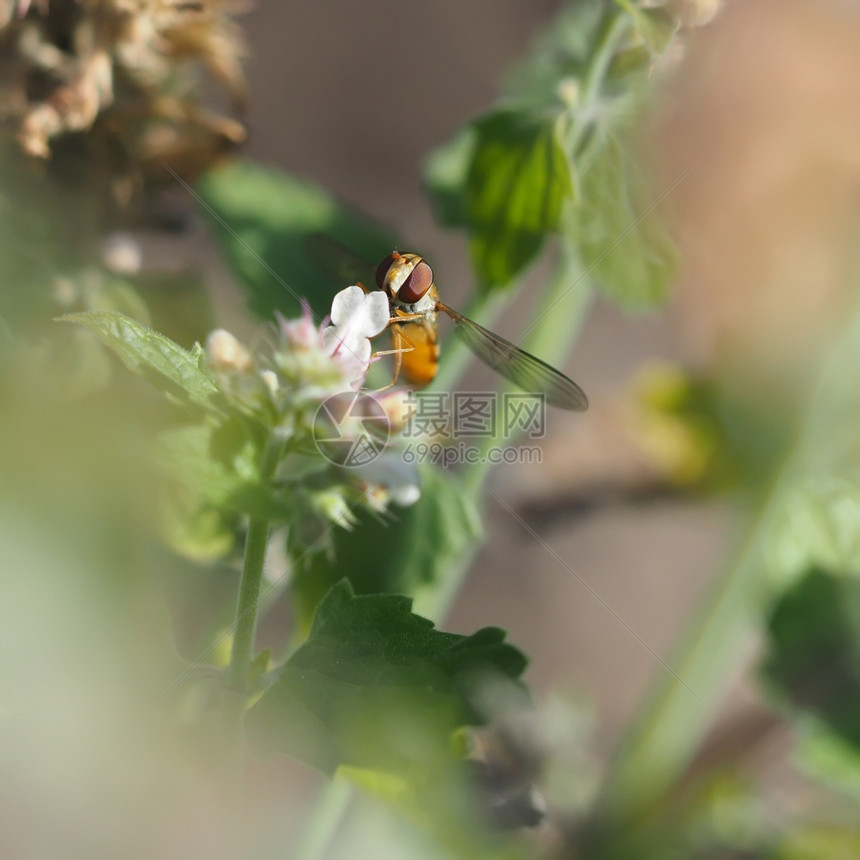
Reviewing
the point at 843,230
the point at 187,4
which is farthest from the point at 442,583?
the point at 843,230

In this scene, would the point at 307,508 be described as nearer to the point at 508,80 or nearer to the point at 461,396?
the point at 461,396

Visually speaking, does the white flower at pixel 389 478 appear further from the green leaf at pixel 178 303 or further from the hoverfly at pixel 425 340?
the green leaf at pixel 178 303

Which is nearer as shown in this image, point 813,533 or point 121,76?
point 121,76

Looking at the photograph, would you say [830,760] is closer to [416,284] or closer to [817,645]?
[817,645]

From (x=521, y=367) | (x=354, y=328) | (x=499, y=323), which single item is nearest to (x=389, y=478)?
(x=354, y=328)

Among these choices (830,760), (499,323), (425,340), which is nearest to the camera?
(425,340)

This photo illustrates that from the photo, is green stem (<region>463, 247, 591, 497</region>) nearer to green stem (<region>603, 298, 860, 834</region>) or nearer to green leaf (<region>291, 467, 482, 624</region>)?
green leaf (<region>291, 467, 482, 624</region>)

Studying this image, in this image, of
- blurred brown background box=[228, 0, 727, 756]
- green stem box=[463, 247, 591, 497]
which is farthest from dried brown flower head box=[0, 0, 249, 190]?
blurred brown background box=[228, 0, 727, 756]
